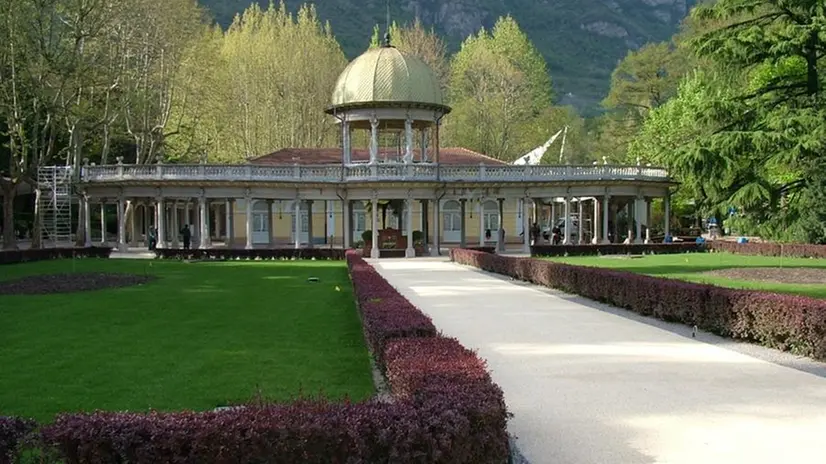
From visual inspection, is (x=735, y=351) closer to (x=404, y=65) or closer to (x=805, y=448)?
(x=805, y=448)

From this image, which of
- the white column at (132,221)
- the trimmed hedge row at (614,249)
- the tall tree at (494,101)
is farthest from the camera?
the tall tree at (494,101)

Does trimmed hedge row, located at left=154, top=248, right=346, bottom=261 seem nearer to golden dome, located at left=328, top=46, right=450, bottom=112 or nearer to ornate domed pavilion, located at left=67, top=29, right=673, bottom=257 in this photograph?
ornate domed pavilion, located at left=67, top=29, right=673, bottom=257

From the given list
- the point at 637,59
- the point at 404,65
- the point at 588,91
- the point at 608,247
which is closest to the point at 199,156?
the point at 404,65

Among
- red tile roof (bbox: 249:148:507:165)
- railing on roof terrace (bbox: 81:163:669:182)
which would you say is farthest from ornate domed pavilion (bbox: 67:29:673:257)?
red tile roof (bbox: 249:148:507:165)

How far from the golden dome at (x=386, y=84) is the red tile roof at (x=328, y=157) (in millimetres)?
5214

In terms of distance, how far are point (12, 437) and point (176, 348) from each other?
789cm

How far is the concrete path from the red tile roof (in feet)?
120

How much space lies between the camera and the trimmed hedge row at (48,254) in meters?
35.3

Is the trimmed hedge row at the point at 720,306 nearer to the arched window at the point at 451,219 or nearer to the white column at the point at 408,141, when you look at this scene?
the white column at the point at 408,141

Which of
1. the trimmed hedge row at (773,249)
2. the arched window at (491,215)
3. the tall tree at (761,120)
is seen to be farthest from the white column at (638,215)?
the tall tree at (761,120)

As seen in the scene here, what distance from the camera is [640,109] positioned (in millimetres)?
78875

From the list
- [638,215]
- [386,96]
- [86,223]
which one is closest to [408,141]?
[386,96]

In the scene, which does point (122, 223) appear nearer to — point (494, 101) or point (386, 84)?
point (386, 84)

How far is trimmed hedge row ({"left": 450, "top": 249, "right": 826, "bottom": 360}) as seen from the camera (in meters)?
12.8
